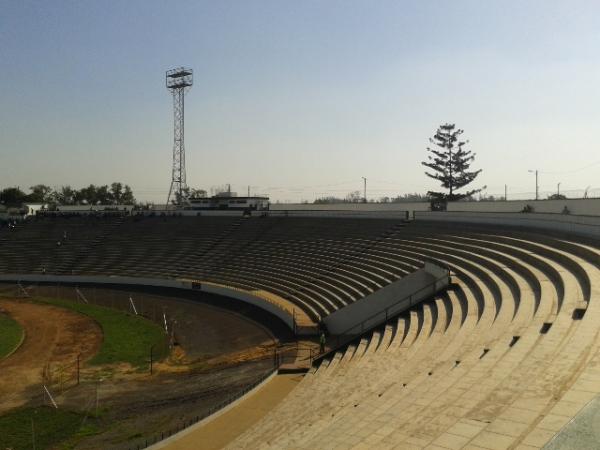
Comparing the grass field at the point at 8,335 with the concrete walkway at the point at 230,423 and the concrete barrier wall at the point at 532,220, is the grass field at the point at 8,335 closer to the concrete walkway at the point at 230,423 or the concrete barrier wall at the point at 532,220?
the concrete walkway at the point at 230,423

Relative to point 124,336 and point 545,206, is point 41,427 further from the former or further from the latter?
point 545,206

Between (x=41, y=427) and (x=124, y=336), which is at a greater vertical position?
(x=124, y=336)

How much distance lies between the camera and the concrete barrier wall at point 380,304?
20531mm

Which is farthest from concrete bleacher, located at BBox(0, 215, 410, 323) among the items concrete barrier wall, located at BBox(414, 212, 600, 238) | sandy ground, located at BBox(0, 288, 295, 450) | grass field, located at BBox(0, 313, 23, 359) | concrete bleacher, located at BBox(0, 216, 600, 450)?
grass field, located at BBox(0, 313, 23, 359)

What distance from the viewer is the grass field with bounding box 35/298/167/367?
66.5 ft

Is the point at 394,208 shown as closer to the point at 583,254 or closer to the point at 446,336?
the point at 583,254

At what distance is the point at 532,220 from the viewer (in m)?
25.0

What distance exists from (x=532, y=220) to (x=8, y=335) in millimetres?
25069

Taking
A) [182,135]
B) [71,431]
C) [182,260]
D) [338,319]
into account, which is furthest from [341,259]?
[182,135]

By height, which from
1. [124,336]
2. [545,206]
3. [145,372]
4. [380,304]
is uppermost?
[545,206]

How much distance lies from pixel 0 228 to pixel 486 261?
48238 mm

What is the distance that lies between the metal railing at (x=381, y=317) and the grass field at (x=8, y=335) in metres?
13.3

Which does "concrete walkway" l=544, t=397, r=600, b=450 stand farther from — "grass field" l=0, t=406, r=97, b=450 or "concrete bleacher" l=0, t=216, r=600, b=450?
"grass field" l=0, t=406, r=97, b=450

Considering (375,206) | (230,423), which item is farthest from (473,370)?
(375,206)
